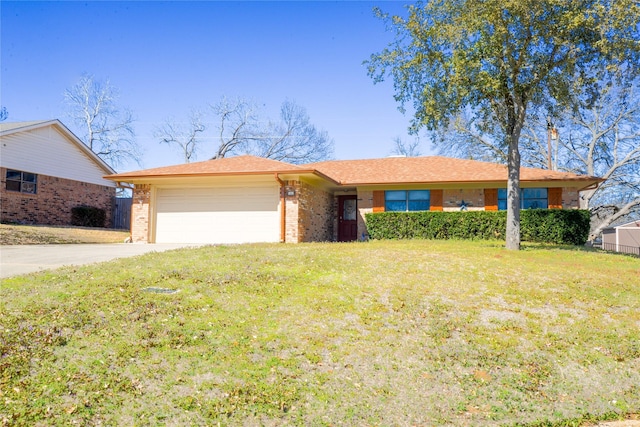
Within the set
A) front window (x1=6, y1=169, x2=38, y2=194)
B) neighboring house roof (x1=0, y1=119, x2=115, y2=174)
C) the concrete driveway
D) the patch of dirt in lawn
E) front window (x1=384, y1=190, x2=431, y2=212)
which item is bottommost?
the concrete driveway

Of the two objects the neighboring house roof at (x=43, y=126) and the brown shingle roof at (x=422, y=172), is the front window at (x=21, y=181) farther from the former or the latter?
the brown shingle roof at (x=422, y=172)

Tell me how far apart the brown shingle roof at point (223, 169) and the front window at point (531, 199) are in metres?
8.38

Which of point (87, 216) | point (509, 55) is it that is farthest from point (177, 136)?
point (509, 55)

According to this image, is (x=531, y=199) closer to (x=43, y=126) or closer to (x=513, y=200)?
(x=513, y=200)

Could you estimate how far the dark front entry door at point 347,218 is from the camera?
19.4 meters

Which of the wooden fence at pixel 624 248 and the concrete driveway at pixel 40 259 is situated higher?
the concrete driveway at pixel 40 259

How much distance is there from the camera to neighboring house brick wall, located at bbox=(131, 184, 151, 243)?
16438 mm

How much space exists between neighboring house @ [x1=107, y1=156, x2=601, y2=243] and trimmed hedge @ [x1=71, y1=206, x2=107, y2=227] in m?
8.51

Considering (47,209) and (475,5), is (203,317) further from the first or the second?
(47,209)

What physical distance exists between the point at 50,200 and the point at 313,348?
2175cm

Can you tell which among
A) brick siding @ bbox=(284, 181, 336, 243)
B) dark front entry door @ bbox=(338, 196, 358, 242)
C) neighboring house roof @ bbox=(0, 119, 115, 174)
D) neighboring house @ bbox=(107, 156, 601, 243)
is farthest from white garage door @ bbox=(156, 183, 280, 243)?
neighboring house roof @ bbox=(0, 119, 115, 174)

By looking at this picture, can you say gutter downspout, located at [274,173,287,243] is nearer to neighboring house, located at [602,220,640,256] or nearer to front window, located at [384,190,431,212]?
front window, located at [384,190,431,212]

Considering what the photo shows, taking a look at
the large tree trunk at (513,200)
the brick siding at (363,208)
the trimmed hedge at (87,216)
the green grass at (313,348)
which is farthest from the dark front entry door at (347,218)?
the trimmed hedge at (87,216)

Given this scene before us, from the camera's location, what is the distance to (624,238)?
30375 millimetres
